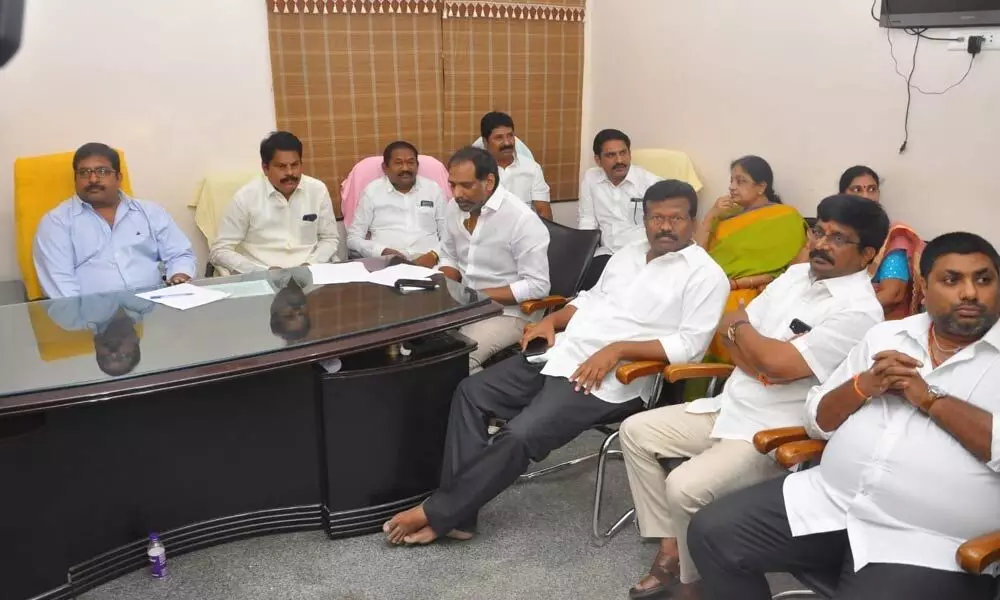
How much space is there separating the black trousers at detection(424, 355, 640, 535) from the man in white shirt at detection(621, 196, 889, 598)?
0.19 m

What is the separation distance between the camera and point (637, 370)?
2.39 meters

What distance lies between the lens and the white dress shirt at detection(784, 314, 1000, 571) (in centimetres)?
168

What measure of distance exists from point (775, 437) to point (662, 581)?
23.0 inches

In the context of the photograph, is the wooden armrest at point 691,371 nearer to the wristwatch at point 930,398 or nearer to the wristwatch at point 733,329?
the wristwatch at point 733,329

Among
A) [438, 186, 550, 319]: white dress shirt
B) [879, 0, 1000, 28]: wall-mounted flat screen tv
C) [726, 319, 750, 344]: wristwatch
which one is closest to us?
[726, 319, 750, 344]: wristwatch

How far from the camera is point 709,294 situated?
8.09 ft

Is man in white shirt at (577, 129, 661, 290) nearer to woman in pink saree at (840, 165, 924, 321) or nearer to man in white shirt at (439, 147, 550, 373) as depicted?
man in white shirt at (439, 147, 550, 373)

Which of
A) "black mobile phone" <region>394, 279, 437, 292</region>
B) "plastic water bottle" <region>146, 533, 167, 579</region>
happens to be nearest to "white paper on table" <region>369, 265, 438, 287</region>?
"black mobile phone" <region>394, 279, 437, 292</region>

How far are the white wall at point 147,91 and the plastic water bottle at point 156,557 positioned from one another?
2002 mm

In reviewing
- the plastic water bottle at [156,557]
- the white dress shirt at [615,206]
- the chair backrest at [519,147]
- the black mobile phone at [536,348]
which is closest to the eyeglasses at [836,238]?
the black mobile phone at [536,348]

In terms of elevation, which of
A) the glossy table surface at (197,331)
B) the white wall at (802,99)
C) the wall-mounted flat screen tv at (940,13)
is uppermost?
the wall-mounted flat screen tv at (940,13)

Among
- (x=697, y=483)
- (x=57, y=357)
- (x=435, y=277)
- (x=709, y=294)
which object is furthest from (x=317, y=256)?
(x=697, y=483)

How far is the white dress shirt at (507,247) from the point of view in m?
3.08

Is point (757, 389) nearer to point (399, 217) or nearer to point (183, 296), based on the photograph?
point (183, 296)
